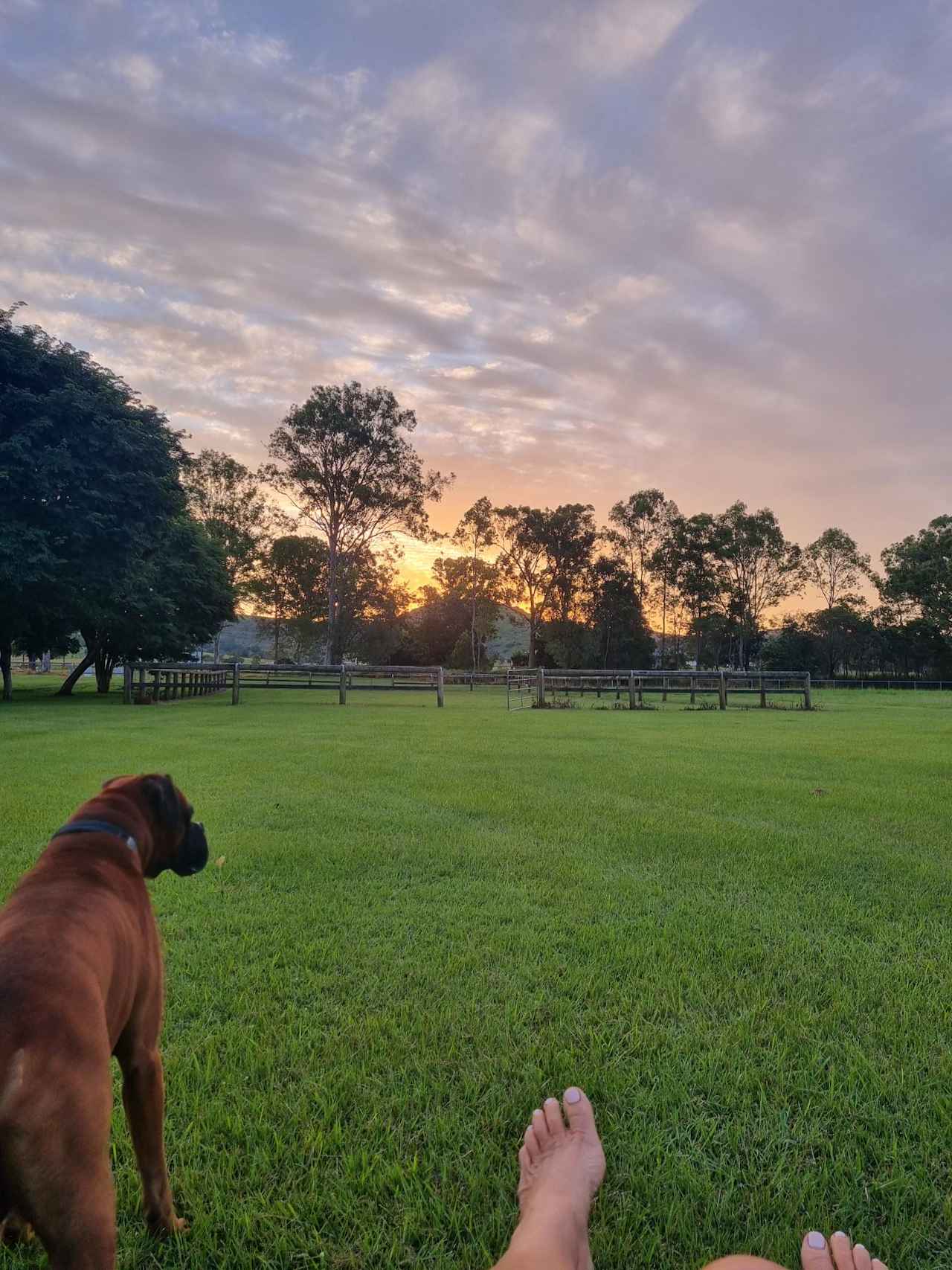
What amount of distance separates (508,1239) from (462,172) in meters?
14.7

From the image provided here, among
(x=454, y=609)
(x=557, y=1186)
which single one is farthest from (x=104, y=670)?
(x=454, y=609)

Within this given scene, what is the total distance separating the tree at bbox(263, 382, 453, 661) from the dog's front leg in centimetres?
3158

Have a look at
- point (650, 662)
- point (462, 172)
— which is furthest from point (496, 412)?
point (650, 662)

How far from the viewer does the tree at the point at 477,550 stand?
1905 inches

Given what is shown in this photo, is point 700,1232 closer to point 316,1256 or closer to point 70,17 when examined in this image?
point 316,1256

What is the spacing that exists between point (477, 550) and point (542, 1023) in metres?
48.0

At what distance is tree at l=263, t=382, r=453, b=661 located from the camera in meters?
32.8

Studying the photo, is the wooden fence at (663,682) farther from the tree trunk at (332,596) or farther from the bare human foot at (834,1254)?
the bare human foot at (834,1254)

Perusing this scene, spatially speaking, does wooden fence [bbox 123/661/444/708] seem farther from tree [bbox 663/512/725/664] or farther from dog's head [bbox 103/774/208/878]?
tree [bbox 663/512/725/664]

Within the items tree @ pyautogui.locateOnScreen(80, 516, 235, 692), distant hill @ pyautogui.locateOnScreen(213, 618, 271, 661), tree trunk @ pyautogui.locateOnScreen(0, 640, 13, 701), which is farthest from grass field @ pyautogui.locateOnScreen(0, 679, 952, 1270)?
distant hill @ pyautogui.locateOnScreen(213, 618, 271, 661)

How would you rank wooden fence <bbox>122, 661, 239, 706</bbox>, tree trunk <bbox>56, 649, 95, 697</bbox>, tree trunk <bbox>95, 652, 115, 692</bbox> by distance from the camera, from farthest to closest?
tree trunk <bbox>95, 652, 115, 692</bbox> < tree trunk <bbox>56, 649, 95, 697</bbox> < wooden fence <bbox>122, 661, 239, 706</bbox>

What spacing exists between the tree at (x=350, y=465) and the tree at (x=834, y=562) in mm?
32273

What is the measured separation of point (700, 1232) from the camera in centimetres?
131

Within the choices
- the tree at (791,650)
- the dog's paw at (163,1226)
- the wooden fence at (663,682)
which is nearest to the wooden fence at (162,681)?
the wooden fence at (663,682)
